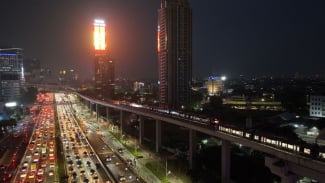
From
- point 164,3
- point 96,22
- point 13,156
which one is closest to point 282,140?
point 13,156

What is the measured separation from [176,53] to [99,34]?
108ft

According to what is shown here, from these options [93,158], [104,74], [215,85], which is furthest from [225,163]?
[104,74]

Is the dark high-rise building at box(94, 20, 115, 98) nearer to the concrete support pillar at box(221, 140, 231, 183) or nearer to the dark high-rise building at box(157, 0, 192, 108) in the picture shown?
the dark high-rise building at box(157, 0, 192, 108)

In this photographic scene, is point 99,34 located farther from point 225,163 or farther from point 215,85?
point 225,163

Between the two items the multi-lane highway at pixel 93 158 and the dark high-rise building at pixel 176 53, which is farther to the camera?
the dark high-rise building at pixel 176 53

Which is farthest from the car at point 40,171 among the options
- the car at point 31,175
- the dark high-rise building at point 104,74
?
the dark high-rise building at point 104,74

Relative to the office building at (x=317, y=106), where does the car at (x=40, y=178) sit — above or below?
below

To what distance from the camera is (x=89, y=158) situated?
42219mm

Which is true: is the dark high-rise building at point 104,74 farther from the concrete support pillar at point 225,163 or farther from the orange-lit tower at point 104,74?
the concrete support pillar at point 225,163

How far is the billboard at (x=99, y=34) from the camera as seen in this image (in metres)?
101

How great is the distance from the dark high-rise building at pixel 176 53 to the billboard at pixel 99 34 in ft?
84.3

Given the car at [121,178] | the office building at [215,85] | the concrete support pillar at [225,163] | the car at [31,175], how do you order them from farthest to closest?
the office building at [215,85]
the car at [31,175]
the car at [121,178]
the concrete support pillar at [225,163]

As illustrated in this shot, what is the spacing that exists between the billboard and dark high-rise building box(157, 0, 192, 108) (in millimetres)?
25696

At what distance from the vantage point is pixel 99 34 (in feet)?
337
